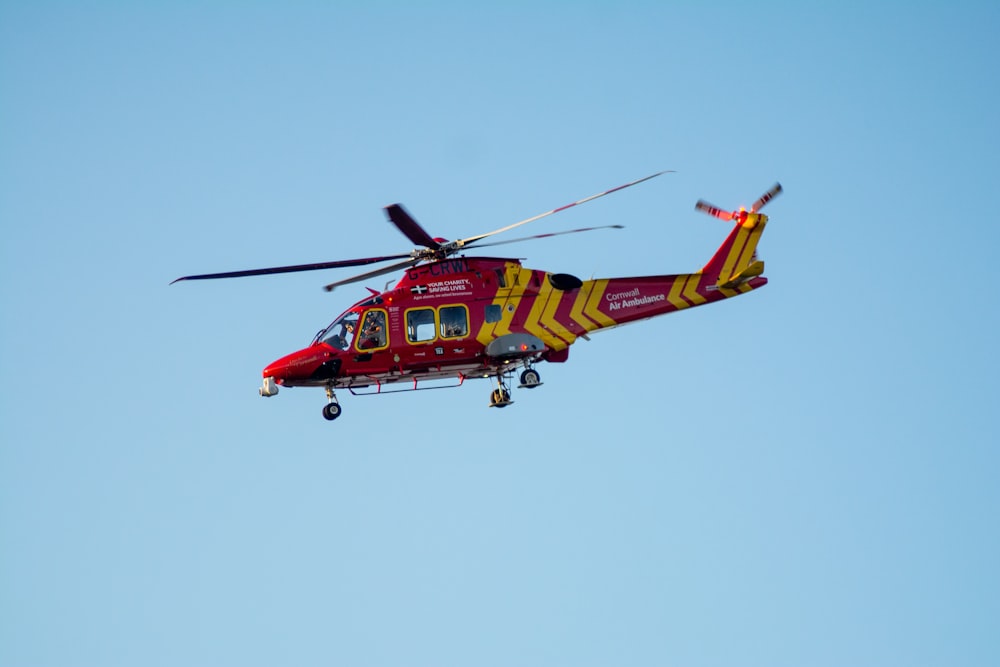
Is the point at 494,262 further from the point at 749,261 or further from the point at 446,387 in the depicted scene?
the point at 749,261

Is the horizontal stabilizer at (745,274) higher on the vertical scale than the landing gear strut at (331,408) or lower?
higher

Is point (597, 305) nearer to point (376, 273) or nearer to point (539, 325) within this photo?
point (539, 325)

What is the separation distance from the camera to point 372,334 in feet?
111

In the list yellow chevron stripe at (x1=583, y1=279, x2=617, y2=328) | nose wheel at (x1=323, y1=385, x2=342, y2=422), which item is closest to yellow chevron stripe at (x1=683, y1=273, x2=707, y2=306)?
yellow chevron stripe at (x1=583, y1=279, x2=617, y2=328)

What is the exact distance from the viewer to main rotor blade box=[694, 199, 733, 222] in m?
37.1

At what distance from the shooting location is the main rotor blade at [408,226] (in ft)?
95.0

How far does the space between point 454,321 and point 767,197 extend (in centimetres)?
953

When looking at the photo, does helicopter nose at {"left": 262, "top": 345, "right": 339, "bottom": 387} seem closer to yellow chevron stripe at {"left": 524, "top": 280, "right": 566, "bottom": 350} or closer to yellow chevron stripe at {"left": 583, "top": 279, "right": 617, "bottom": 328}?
yellow chevron stripe at {"left": 524, "top": 280, "right": 566, "bottom": 350}

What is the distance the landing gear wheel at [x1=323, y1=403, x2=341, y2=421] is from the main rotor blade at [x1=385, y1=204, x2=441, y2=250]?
186 inches

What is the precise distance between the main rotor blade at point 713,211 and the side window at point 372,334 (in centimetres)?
1005

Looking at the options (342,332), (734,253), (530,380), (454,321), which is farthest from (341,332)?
(734,253)

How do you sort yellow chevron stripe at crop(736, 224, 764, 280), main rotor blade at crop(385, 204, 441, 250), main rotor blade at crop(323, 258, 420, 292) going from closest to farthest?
main rotor blade at crop(385, 204, 441, 250) → main rotor blade at crop(323, 258, 420, 292) → yellow chevron stripe at crop(736, 224, 764, 280)

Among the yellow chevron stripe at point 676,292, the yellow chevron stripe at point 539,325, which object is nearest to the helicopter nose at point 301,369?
the yellow chevron stripe at point 539,325

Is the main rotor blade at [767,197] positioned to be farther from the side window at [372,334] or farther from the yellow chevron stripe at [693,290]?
the side window at [372,334]
